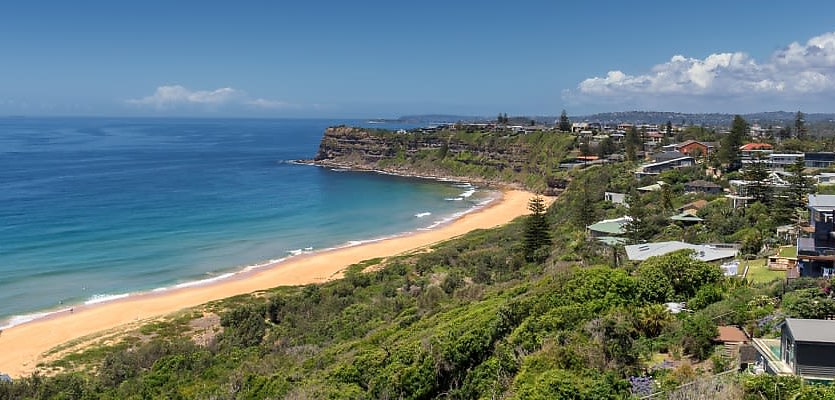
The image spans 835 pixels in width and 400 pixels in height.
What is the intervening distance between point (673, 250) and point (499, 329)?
11.4 meters

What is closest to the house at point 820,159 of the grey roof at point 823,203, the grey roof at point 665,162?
the grey roof at point 665,162

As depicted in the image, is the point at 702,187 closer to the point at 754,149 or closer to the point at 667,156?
the point at 667,156

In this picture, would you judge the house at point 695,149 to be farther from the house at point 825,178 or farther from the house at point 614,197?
the house at point 825,178

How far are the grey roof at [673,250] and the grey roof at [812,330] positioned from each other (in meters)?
12.1

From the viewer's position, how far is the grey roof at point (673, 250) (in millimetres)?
23948

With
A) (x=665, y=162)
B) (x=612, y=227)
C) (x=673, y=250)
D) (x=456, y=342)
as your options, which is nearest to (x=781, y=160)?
(x=665, y=162)

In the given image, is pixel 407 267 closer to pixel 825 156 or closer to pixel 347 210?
pixel 347 210

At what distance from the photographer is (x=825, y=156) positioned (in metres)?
50.2

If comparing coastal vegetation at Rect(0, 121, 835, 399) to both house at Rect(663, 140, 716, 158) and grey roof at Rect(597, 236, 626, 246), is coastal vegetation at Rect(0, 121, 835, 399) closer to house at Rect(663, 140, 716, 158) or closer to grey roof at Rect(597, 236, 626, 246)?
grey roof at Rect(597, 236, 626, 246)

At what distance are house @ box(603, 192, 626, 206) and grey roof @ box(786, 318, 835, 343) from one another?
3465 centimetres

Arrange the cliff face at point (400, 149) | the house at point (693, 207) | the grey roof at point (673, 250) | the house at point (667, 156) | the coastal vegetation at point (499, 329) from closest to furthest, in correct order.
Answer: the coastal vegetation at point (499, 329), the grey roof at point (673, 250), the house at point (693, 207), the house at point (667, 156), the cliff face at point (400, 149)

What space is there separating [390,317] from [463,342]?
10.6 m

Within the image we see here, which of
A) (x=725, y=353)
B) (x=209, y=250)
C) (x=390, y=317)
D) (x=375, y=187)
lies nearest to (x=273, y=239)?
(x=209, y=250)

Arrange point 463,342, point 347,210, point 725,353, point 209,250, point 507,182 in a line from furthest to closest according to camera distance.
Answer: point 507,182 → point 347,210 → point 209,250 → point 463,342 → point 725,353
